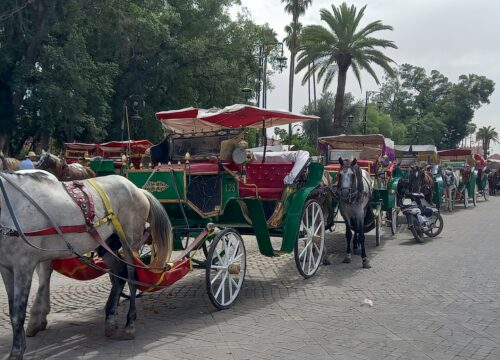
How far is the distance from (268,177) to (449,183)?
13005 mm

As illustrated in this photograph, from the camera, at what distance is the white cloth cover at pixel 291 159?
814 centimetres

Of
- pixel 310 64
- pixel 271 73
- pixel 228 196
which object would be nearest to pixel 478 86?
pixel 271 73

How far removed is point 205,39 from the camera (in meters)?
27.5

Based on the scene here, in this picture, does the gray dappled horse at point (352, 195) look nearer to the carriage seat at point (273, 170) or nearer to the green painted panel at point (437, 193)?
the carriage seat at point (273, 170)

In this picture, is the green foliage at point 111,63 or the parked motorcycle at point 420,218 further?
the green foliage at point 111,63

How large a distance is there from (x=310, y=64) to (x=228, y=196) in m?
23.3

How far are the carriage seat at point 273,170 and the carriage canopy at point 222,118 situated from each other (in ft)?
1.99

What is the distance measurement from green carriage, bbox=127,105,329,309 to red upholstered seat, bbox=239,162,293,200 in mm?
15

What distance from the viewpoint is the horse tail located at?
5.79 m

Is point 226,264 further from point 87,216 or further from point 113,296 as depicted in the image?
point 87,216

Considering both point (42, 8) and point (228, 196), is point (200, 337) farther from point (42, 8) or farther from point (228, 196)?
point (42, 8)

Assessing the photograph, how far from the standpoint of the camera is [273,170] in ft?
28.6

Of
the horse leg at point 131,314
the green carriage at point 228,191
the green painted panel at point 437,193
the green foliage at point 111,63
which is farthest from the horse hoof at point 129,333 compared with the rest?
the green foliage at point 111,63

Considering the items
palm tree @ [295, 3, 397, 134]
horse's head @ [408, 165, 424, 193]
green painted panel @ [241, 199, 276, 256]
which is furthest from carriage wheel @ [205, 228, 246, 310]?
palm tree @ [295, 3, 397, 134]
